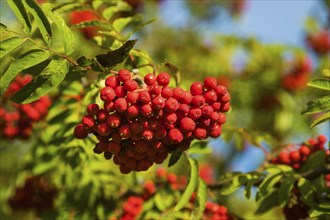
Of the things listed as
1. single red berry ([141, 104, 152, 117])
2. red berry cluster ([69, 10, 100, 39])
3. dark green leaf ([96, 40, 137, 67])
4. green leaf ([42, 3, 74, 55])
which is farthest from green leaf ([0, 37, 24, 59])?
red berry cluster ([69, 10, 100, 39])

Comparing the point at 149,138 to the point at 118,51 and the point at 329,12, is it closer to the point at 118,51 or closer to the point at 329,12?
the point at 118,51

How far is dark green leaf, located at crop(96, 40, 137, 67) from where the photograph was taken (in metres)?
1.94

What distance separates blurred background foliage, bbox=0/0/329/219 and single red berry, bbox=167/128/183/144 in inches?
24.5

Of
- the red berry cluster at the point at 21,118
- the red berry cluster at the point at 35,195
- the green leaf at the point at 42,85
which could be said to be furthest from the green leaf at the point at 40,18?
the red berry cluster at the point at 35,195

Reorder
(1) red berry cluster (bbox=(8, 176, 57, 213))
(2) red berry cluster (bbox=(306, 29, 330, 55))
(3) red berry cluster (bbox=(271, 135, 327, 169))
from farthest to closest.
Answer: (2) red berry cluster (bbox=(306, 29, 330, 55)), (1) red berry cluster (bbox=(8, 176, 57, 213)), (3) red berry cluster (bbox=(271, 135, 327, 169))

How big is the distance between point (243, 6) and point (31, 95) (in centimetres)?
787

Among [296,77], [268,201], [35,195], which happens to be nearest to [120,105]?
[268,201]

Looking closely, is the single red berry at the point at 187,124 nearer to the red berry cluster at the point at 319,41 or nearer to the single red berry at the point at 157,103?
the single red berry at the point at 157,103

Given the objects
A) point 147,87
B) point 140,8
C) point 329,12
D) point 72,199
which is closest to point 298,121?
point 329,12

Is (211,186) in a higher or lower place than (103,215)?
higher

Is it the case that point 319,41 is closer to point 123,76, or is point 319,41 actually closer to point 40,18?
point 123,76

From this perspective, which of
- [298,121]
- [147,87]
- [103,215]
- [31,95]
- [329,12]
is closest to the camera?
[31,95]

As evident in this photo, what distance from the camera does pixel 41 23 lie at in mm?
1939

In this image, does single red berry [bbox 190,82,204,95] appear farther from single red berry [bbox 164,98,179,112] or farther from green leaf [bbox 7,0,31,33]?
green leaf [bbox 7,0,31,33]
